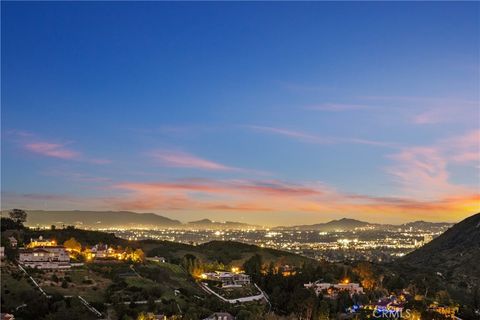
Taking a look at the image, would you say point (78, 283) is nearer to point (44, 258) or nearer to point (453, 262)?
point (44, 258)

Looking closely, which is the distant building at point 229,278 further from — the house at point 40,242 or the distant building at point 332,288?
the house at point 40,242

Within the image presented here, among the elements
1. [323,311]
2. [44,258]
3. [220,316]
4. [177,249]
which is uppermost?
[44,258]

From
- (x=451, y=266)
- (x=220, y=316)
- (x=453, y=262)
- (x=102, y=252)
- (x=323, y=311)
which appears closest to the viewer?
(x=220, y=316)

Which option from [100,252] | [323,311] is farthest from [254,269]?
[323,311]

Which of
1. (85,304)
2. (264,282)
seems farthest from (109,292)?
(264,282)

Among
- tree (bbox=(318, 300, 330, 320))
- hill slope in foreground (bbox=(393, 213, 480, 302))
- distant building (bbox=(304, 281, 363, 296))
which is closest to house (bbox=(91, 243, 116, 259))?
distant building (bbox=(304, 281, 363, 296))

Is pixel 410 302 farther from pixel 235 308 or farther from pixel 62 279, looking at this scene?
pixel 62 279

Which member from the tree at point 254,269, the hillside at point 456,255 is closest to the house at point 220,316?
the tree at point 254,269
